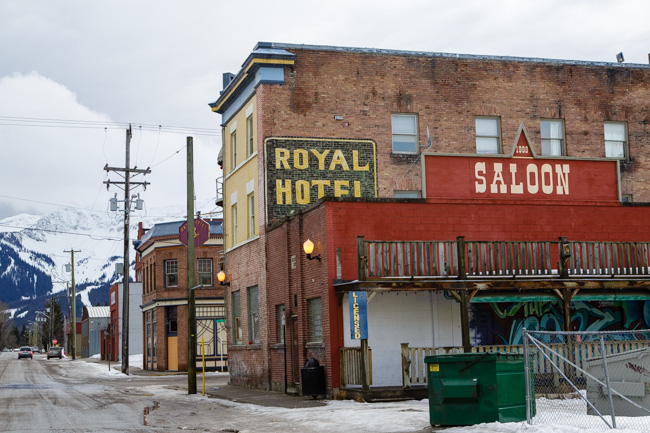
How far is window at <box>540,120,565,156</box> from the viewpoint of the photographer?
3419 cm

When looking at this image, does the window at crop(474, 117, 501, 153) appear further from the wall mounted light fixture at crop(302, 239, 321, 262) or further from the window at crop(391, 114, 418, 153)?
the wall mounted light fixture at crop(302, 239, 321, 262)

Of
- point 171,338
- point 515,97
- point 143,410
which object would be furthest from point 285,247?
point 171,338

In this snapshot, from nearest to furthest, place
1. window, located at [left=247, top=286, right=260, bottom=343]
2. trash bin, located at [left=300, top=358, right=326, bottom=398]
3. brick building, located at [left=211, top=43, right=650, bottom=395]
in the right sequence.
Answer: trash bin, located at [left=300, top=358, right=326, bottom=398] < brick building, located at [left=211, top=43, right=650, bottom=395] < window, located at [left=247, top=286, right=260, bottom=343]

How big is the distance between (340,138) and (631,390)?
57.8 feet

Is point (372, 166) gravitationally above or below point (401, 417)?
above

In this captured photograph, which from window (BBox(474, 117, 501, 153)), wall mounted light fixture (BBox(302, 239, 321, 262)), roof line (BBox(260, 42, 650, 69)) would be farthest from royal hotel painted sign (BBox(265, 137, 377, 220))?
wall mounted light fixture (BBox(302, 239, 321, 262))

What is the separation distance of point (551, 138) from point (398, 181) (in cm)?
659

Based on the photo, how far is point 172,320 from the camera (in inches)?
2108

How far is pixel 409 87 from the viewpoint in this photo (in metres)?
33.0

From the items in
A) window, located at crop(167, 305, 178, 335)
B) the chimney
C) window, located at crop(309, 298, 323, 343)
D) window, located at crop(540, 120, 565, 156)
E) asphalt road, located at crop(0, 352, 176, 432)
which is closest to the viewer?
asphalt road, located at crop(0, 352, 176, 432)

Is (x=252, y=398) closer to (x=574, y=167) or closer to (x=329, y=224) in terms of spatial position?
(x=329, y=224)

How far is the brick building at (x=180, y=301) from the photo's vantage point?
5256cm

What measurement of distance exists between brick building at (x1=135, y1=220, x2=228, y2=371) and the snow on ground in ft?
94.2

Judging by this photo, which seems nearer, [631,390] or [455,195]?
[631,390]
